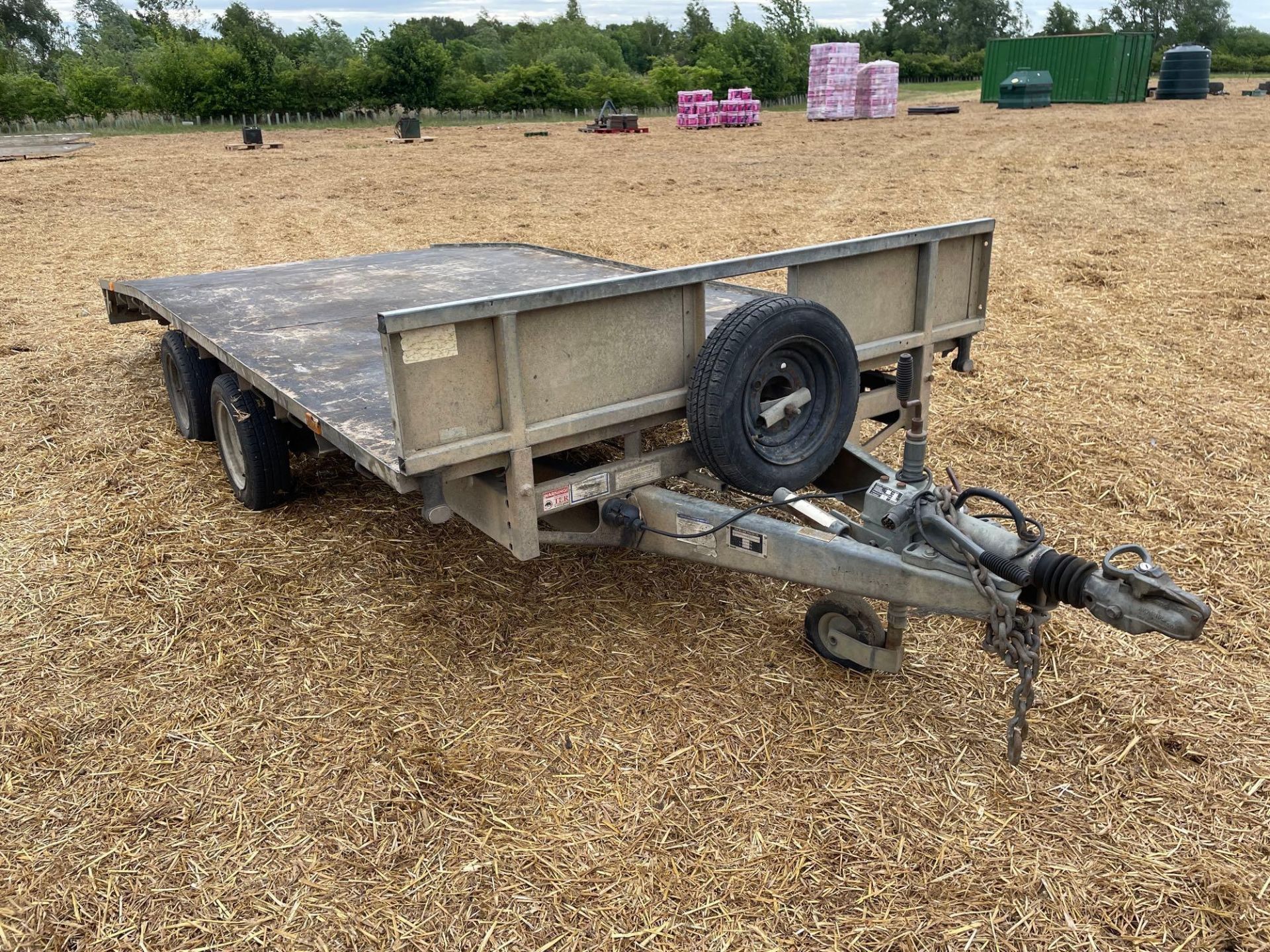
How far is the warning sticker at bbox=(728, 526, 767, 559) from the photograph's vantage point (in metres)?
3.15

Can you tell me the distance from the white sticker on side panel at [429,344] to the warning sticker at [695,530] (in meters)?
0.93

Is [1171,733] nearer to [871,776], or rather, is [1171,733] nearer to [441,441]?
[871,776]

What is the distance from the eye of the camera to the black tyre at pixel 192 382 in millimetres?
5207

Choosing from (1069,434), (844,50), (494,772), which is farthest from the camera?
(844,50)

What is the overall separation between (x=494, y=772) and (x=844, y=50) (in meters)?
33.4

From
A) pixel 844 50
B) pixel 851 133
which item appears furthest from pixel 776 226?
pixel 844 50

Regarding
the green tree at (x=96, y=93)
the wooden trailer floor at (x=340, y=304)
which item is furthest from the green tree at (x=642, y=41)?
the wooden trailer floor at (x=340, y=304)

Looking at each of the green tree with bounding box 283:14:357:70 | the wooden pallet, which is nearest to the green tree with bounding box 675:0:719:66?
the green tree with bounding box 283:14:357:70

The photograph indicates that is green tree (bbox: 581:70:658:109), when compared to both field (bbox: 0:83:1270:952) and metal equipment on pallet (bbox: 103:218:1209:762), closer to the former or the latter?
field (bbox: 0:83:1270:952)

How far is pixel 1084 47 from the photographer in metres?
35.4

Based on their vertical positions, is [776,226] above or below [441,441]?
below

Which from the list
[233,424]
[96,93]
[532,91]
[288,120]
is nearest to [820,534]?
[233,424]

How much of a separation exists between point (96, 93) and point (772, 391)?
4224 cm

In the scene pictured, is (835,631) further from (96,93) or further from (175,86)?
(96,93)
